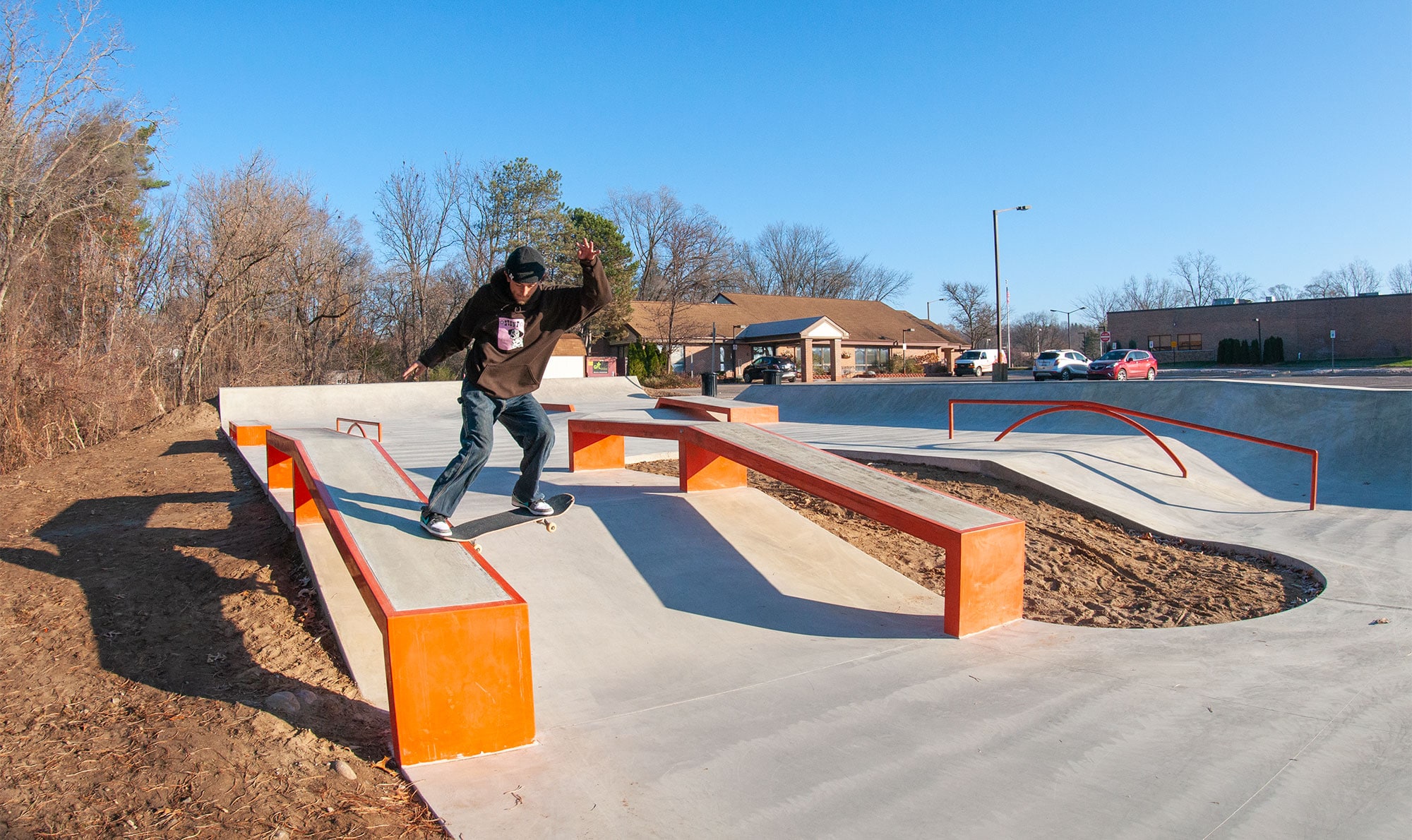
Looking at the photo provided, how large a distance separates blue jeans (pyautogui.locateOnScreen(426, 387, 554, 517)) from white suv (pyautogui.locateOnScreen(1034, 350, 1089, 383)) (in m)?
32.4

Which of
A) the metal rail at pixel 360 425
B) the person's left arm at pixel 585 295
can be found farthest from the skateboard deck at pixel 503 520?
the metal rail at pixel 360 425

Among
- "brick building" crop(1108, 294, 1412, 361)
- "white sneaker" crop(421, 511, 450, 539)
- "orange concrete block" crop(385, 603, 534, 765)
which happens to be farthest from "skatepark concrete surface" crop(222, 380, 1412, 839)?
"brick building" crop(1108, 294, 1412, 361)

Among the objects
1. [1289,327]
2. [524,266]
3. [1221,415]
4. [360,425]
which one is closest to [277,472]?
[360,425]

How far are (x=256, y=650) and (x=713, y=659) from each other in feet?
7.32

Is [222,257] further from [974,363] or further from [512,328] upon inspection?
[974,363]

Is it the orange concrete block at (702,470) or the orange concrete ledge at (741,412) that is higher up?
the orange concrete ledge at (741,412)

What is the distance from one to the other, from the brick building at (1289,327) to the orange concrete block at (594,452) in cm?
4948

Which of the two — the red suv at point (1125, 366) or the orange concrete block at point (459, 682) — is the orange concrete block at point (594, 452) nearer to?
the orange concrete block at point (459, 682)

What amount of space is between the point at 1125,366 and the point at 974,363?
1246 centimetres

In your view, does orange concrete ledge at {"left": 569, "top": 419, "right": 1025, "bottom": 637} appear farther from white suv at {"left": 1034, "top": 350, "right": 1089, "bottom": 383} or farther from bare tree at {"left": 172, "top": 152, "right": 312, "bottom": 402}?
white suv at {"left": 1034, "top": 350, "right": 1089, "bottom": 383}

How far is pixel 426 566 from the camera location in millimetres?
3207

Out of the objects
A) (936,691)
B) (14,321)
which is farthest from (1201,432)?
(14,321)

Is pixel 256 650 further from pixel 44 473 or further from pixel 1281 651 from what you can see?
pixel 44 473

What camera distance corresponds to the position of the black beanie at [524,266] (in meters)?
3.84
